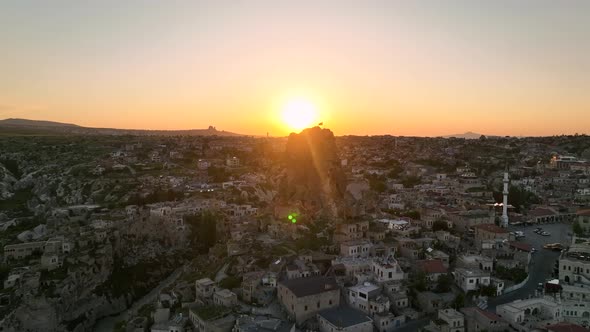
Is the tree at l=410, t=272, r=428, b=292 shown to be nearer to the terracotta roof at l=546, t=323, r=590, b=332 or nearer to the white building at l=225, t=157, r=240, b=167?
the terracotta roof at l=546, t=323, r=590, b=332

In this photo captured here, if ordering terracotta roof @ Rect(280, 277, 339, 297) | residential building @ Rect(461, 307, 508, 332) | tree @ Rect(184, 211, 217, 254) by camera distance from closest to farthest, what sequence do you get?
residential building @ Rect(461, 307, 508, 332), terracotta roof @ Rect(280, 277, 339, 297), tree @ Rect(184, 211, 217, 254)

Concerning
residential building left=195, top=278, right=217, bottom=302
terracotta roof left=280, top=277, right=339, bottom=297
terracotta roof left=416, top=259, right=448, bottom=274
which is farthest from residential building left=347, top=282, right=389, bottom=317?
residential building left=195, top=278, right=217, bottom=302

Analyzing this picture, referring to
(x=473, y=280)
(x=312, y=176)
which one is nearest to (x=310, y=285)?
(x=473, y=280)

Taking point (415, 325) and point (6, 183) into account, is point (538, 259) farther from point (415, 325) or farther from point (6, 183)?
point (6, 183)

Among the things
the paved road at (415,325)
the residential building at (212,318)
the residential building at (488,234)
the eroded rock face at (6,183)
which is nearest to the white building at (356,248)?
the paved road at (415,325)

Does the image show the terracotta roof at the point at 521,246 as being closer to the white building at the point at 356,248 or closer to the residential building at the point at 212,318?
the white building at the point at 356,248
